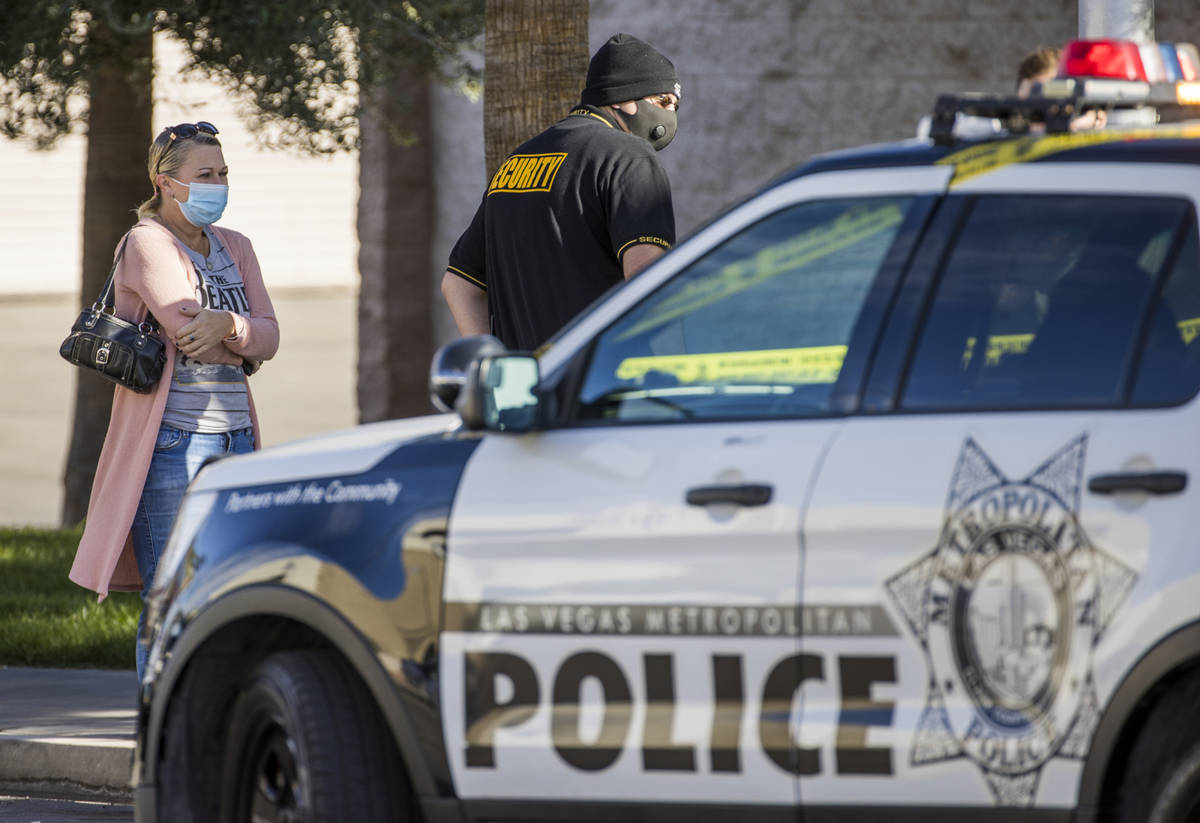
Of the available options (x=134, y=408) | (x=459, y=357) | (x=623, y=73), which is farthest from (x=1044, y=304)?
(x=134, y=408)

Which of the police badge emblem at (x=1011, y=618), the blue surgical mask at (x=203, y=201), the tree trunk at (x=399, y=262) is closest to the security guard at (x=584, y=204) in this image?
the blue surgical mask at (x=203, y=201)

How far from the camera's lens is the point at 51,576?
1027 centimetres

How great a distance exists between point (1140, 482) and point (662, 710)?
1.00 metres

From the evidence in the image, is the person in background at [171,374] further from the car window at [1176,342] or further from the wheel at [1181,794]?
the wheel at [1181,794]

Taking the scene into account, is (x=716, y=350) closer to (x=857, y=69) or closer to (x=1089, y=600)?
(x=1089, y=600)

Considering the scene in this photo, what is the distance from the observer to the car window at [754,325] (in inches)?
155

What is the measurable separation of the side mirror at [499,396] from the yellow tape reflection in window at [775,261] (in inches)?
9.1

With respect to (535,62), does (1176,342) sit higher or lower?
lower

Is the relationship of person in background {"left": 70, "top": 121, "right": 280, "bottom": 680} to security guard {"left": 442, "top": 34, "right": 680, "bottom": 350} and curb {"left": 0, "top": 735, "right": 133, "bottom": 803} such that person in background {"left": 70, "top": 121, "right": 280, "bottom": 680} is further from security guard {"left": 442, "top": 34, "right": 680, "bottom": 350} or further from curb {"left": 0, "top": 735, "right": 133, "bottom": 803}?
security guard {"left": 442, "top": 34, "right": 680, "bottom": 350}

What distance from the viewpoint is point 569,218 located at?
19.3 ft

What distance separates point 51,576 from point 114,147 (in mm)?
3292

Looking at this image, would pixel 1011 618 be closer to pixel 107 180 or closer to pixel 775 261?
pixel 775 261

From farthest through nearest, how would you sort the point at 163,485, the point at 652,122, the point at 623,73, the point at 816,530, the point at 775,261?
1. the point at 163,485
2. the point at 652,122
3. the point at 623,73
4. the point at 775,261
5. the point at 816,530

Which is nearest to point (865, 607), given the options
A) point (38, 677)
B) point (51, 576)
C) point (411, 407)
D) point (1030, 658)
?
point (1030, 658)
